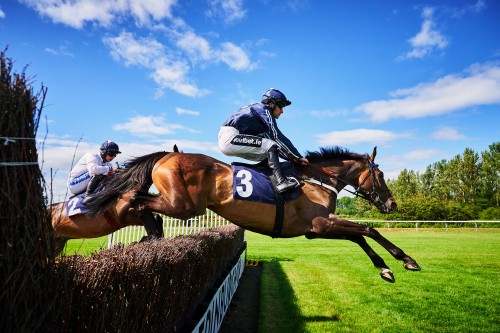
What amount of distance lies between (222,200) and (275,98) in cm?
155

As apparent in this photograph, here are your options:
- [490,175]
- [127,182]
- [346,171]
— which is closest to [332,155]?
[346,171]

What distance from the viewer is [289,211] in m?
4.02

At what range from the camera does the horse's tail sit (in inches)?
164

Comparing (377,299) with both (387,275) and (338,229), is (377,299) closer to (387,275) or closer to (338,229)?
(387,275)

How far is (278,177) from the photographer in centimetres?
394

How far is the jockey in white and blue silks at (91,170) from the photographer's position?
5164mm

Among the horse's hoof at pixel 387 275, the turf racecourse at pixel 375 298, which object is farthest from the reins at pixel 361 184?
the turf racecourse at pixel 375 298

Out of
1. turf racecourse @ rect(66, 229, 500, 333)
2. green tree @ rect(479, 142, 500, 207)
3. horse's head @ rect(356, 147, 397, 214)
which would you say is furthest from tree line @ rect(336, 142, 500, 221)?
horse's head @ rect(356, 147, 397, 214)

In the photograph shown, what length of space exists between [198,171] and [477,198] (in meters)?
60.6

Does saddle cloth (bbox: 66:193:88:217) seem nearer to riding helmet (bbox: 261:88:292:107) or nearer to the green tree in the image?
riding helmet (bbox: 261:88:292:107)

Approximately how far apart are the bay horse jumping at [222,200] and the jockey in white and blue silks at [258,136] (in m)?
0.28

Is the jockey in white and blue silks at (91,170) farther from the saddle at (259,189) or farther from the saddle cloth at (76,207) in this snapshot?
the saddle at (259,189)

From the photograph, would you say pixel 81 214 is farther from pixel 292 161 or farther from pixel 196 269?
pixel 292 161

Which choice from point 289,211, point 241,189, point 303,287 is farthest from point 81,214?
point 303,287
